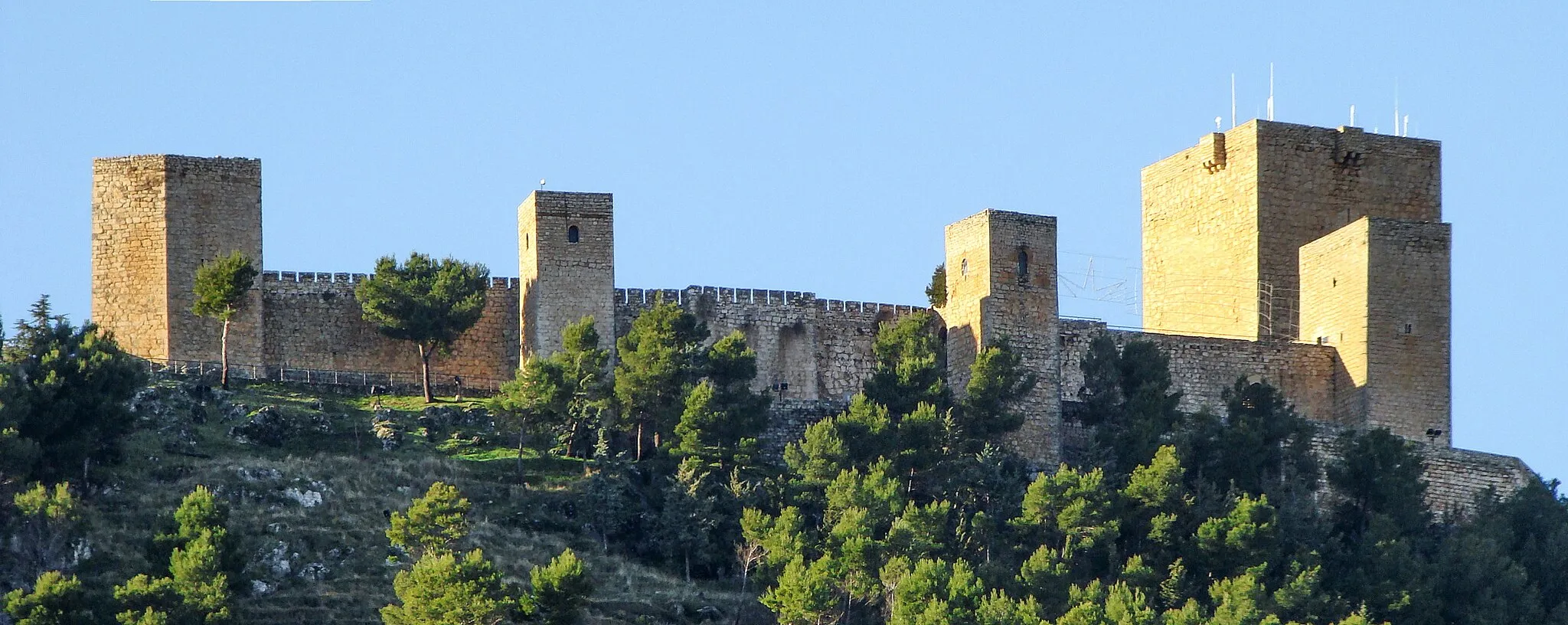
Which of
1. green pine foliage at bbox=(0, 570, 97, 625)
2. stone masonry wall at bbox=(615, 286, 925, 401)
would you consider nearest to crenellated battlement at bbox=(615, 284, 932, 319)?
stone masonry wall at bbox=(615, 286, 925, 401)

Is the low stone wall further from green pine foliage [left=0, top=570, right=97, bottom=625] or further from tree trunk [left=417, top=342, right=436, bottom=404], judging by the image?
green pine foliage [left=0, top=570, right=97, bottom=625]

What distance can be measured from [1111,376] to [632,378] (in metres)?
7.74

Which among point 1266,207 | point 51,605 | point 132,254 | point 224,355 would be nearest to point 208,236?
point 132,254

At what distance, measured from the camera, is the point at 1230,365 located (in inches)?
2274

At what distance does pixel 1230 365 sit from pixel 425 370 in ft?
42.1

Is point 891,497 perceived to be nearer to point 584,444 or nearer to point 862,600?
point 862,600

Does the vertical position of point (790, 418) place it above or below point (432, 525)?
above

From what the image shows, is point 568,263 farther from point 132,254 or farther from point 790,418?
point 132,254

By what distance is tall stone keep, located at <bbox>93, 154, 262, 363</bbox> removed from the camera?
55.2 metres

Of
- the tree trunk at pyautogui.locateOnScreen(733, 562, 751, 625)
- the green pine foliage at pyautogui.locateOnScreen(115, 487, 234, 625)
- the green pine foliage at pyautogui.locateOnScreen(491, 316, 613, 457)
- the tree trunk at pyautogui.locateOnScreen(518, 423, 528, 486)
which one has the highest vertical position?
the green pine foliage at pyautogui.locateOnScreen(491, 316, 613, 457)

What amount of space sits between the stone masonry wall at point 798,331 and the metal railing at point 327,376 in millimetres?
3007

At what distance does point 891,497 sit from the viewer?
50.1m

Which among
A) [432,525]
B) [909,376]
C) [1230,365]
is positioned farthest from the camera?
[1230,365]

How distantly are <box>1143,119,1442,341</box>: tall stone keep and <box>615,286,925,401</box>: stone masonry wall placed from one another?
575 centimetres
